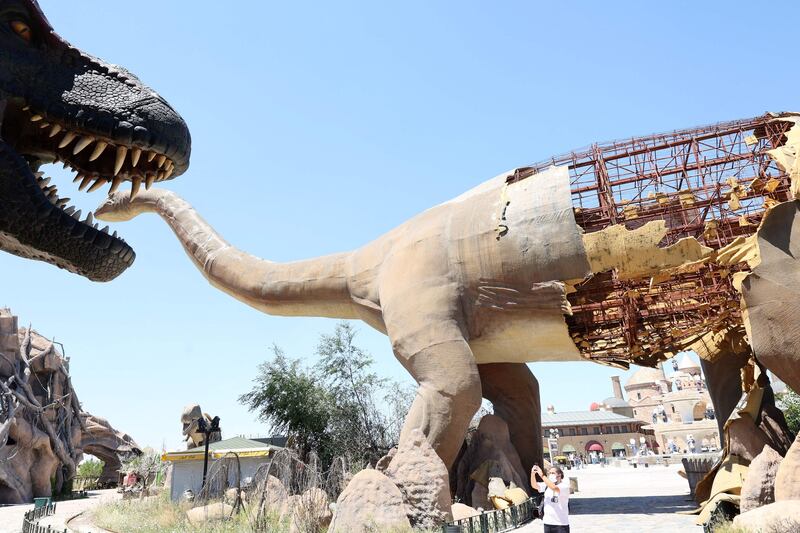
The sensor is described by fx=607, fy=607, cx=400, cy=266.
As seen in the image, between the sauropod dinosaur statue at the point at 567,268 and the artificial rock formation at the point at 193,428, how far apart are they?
40.5ft

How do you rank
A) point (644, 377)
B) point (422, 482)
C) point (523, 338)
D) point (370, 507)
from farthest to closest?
point (644, 377) < point (523, 338) < point (422, 482) < point (370, 507)

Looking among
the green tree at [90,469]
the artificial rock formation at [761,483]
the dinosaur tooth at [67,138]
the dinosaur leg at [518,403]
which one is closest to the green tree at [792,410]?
the dinosaur leg at [518,403]

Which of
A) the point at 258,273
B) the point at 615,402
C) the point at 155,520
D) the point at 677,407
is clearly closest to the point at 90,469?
the point at 155,520

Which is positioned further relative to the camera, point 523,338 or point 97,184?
point 523,338

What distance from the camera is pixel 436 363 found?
8.61 meters

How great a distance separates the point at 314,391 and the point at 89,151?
1825cm

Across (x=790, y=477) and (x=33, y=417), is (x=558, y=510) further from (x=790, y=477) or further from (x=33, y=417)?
(x=33, y=417)

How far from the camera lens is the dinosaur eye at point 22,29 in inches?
122

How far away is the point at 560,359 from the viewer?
10.2m

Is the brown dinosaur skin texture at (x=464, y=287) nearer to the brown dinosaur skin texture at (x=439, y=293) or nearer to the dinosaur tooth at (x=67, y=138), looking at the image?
the brown dinosaur skin texture at (x=439, y=293)

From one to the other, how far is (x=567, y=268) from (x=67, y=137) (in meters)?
6.70

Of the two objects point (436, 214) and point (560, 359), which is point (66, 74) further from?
point (560, 359)

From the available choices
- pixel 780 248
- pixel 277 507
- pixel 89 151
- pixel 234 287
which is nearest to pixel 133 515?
pixel 277 507

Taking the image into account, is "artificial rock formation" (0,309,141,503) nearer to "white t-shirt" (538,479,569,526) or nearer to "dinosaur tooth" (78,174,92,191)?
"white t-shirt" (538,479,569,526)
